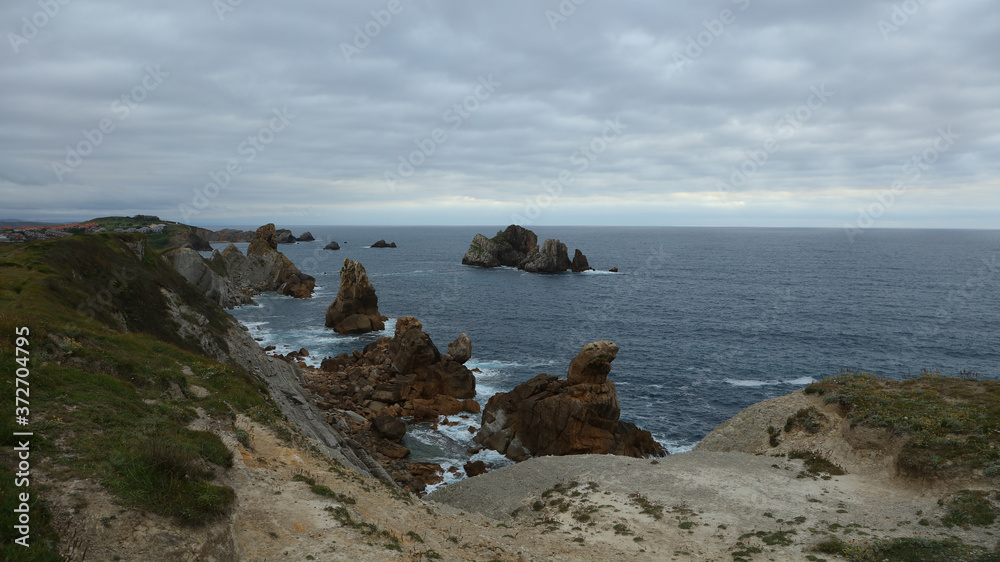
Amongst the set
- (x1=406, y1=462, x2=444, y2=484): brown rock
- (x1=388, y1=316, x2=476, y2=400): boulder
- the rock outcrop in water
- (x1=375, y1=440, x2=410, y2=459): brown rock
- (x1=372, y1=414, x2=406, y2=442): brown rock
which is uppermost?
the rock outcrop in water

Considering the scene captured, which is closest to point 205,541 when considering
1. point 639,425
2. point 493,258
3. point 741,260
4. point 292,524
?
point 292,524

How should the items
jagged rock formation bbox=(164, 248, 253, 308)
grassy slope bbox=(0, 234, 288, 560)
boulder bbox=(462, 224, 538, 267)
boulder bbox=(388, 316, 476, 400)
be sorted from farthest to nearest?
boulder bbox=(462, 224, 538, 267)
jagged rock formation bbox=(164, 248, 253, 308)
boulder bbox=(388, 316, 476, 400)
grassy slope bbox=(0, 234, 288, 560)

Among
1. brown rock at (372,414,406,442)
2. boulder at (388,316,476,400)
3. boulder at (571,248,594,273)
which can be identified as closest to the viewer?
brown rock at (372,414,406,442)

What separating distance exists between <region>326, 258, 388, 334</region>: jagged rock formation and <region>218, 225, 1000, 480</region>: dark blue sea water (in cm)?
222

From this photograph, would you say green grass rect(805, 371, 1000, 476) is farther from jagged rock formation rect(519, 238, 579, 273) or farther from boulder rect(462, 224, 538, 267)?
boulder rect(462, 224, 538, 267)

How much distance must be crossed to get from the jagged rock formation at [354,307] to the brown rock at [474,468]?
4189 cm

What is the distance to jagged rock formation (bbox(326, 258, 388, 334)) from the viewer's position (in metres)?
72.8

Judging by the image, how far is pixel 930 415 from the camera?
1067 inches

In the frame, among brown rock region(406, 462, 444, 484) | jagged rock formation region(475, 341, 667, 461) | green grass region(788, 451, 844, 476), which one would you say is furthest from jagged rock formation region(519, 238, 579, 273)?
green grass region(788, 451, 844, 476)

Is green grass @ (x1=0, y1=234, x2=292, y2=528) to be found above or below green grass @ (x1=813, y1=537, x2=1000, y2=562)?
above

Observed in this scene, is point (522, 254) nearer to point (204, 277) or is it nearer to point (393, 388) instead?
point (204, 277)

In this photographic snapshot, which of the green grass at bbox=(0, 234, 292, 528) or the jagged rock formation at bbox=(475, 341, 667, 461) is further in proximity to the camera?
the jagged rock formation at bbox=(475, 341, 667, 461)

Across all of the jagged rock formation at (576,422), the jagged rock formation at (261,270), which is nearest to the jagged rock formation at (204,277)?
the jagged rock formation at (261,270)

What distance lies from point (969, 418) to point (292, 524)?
3372 centimetres
